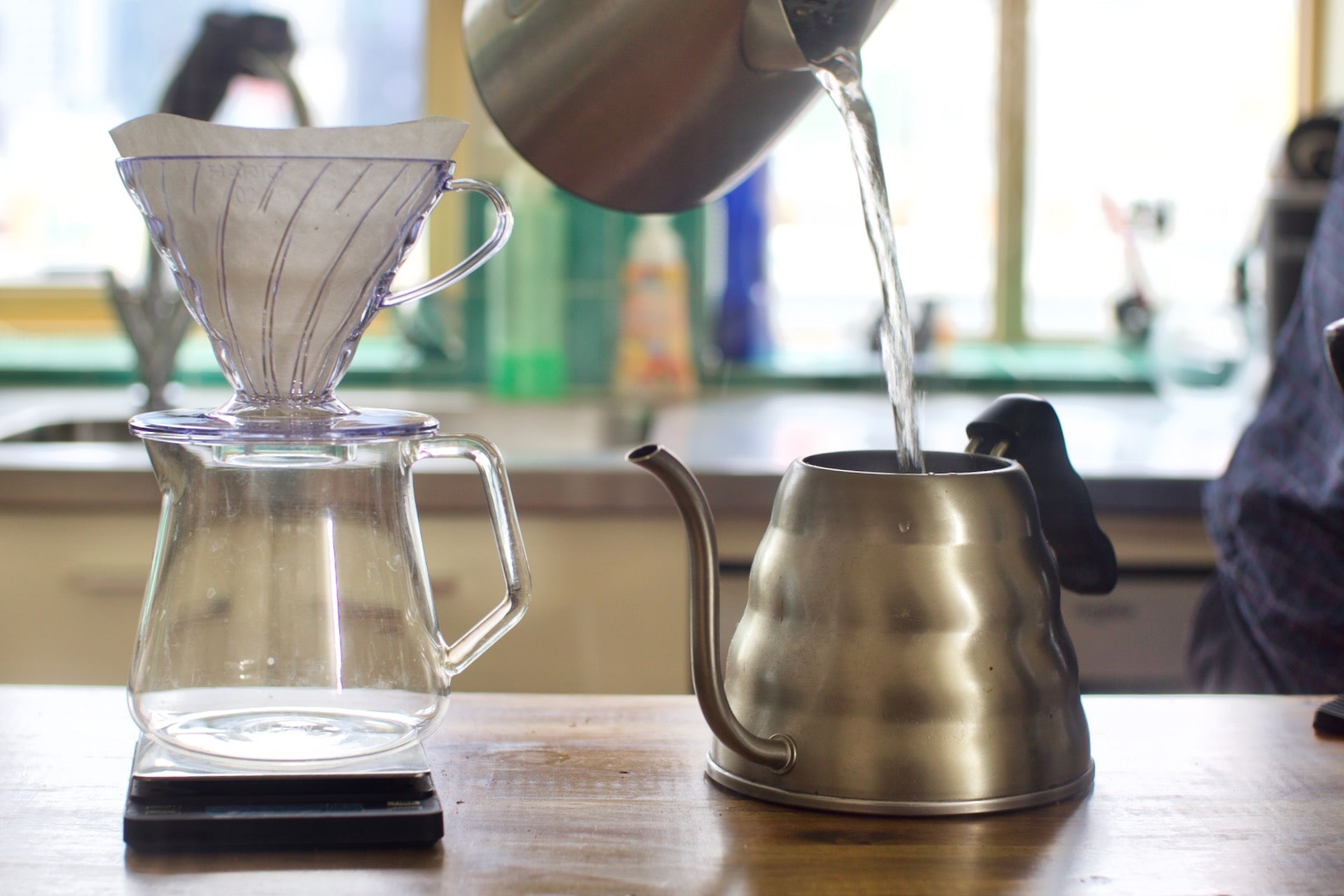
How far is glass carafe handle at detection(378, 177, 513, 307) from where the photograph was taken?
558mm

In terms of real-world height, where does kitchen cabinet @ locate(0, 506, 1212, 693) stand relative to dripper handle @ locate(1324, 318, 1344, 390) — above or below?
below

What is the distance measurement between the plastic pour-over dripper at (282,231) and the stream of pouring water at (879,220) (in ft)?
0.49

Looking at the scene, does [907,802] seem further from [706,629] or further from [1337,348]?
[1337,348]

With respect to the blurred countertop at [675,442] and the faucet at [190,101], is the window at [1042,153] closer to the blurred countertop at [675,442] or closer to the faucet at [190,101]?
the blurred countertop at [675,442]

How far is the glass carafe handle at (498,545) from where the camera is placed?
550mm

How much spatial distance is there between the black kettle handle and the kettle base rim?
0.31 ft

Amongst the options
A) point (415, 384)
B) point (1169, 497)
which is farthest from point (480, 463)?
point (415, 384)

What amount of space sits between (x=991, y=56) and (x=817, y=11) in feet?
5.03

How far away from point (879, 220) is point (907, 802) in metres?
0.22

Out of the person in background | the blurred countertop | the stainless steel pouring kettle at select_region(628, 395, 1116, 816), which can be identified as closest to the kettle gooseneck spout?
the stainless steel pouring kettle at select_region(628, 395, 1116, 816)

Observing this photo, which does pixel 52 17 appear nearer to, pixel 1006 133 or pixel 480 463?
pixel 1006 133

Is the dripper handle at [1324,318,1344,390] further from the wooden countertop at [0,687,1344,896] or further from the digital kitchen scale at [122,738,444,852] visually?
the digital kitchen scale at [122,738,444,852]

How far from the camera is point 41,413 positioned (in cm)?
162

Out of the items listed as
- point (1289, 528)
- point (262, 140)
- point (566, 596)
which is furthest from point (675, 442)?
point (262, 140)
